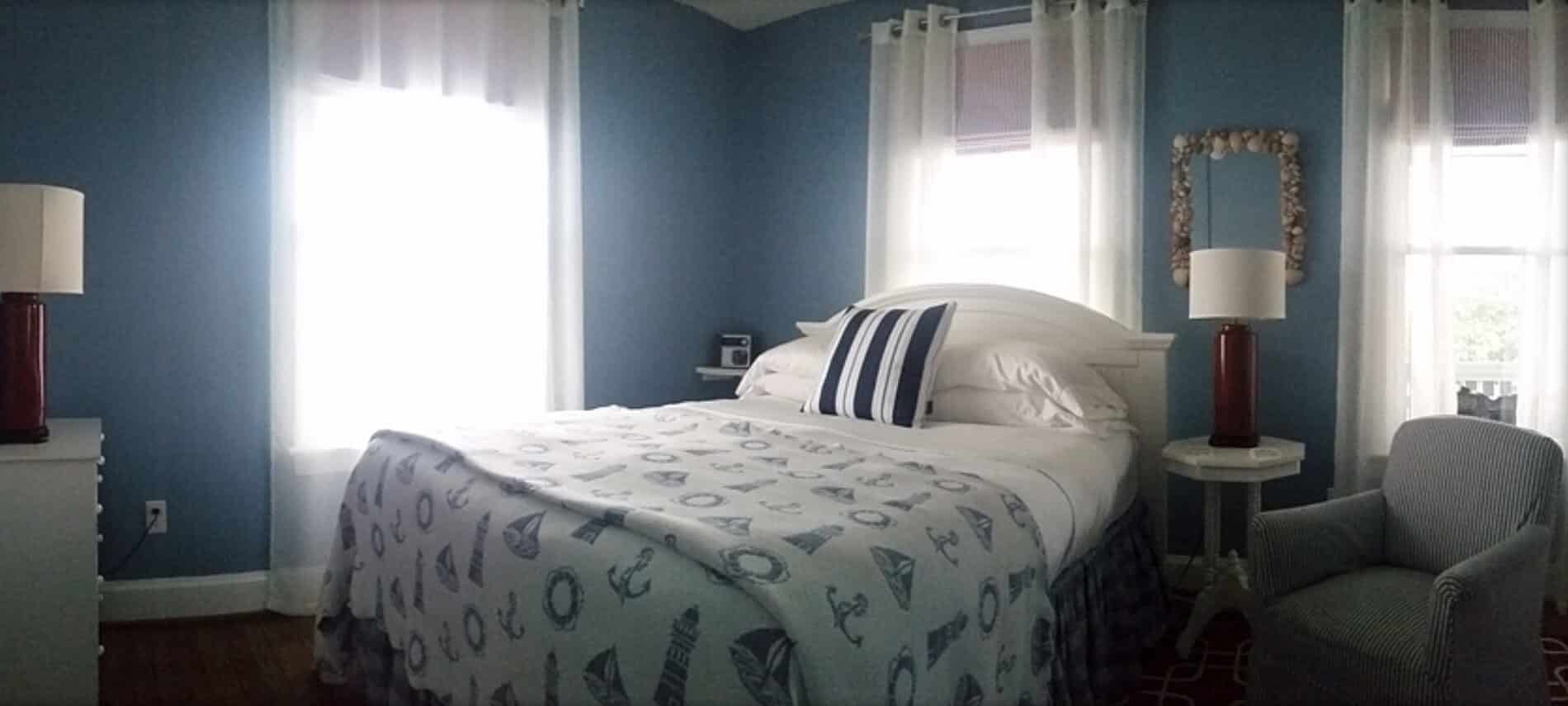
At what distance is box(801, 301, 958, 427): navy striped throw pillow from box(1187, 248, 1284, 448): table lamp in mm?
763

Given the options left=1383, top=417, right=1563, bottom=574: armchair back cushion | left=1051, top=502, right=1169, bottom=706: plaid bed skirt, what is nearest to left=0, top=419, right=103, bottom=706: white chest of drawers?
left=1051, top=502, right=1169, bottom=706: plaid bed skirt

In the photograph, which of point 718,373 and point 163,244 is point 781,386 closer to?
point 718,373

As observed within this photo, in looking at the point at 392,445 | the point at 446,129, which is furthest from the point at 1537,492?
the point at 446,129

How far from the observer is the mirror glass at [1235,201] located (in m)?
3.22

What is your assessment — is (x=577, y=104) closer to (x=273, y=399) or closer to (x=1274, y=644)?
(x=273, y=399)

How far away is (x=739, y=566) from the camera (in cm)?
124

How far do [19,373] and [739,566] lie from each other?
2101mm

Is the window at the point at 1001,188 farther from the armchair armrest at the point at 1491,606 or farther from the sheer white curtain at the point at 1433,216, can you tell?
the armchair armrest at the point at 1491,606

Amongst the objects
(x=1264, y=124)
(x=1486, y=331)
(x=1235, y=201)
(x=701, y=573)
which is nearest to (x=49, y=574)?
(x=701, y=573)

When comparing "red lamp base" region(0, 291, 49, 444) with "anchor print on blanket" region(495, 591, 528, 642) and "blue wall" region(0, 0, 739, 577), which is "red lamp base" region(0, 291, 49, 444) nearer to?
"blue wall" region(0, 0, 739, 577)

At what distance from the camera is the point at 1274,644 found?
2.00 meters

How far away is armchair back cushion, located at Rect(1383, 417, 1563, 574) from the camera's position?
198cm

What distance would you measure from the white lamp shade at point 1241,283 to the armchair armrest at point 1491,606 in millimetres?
994

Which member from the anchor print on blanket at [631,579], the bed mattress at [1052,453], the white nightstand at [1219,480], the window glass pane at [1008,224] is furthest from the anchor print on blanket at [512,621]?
the window glass pane at [1008,224]
